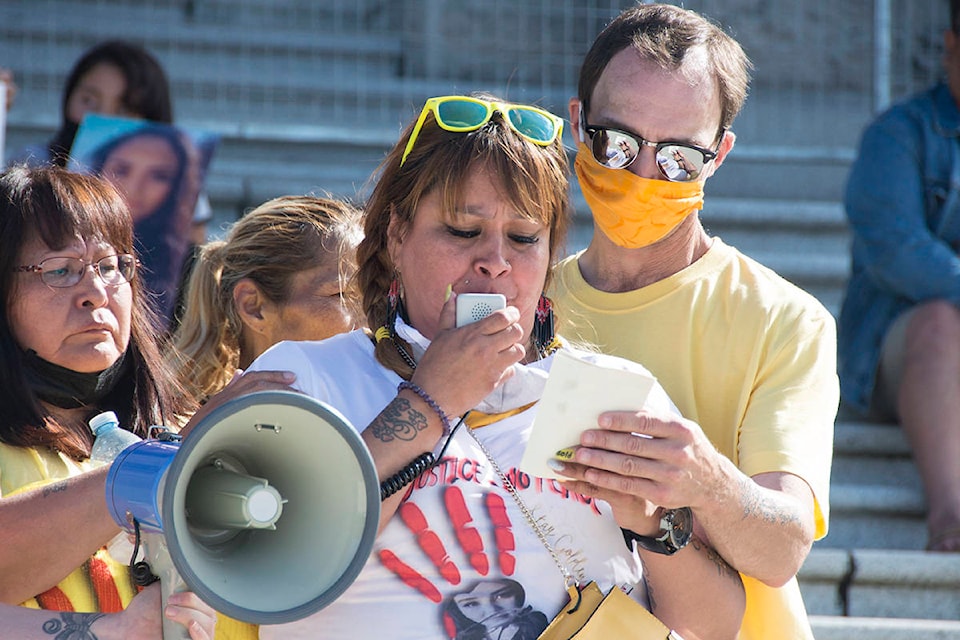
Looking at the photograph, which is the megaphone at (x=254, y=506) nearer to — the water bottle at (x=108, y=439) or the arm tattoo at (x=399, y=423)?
the arm tattoo at (x=399, y=423)

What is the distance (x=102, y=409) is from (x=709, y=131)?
144 cm

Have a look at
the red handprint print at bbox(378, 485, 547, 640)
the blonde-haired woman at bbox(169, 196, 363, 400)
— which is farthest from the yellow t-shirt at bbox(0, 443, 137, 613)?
the blonde-haired woman at bbox(169, 196, 363, 400)

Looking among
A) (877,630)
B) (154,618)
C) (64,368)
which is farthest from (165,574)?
(877,630)

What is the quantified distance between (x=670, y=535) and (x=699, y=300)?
793mm

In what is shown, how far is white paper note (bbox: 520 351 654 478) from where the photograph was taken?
2168 mm

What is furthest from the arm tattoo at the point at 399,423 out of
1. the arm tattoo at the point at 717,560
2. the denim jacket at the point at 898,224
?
the denim jacket at the point at 898,224

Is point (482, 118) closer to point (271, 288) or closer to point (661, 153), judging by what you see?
point (661, 153)

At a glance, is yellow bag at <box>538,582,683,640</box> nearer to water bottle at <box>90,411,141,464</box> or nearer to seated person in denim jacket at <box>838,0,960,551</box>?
water bottle at <box>90,411,141,464</box>

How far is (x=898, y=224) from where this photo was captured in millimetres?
5133

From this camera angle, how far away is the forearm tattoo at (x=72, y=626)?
8.18ft

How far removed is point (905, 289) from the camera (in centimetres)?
515

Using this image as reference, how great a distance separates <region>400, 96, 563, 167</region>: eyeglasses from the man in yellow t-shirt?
0.98ft

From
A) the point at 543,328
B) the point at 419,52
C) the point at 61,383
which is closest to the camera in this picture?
the point at 543,328

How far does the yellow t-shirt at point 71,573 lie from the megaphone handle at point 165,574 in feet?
1.36
